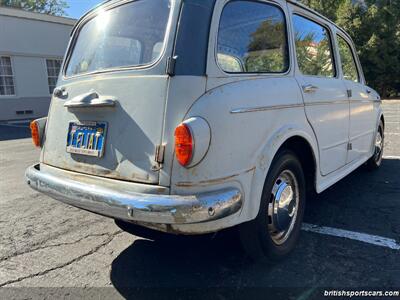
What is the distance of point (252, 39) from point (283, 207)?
1372mm

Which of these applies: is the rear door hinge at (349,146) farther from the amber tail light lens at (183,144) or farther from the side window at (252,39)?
the amber tail light lens at (183,144)

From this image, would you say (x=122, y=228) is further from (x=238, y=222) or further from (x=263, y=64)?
(x=263, y=64)

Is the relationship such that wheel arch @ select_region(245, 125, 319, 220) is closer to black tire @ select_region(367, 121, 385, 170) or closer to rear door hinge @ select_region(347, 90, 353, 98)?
rear door hinge @ select_region(347, 90, 353, 98)

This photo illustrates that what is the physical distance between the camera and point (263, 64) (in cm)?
297

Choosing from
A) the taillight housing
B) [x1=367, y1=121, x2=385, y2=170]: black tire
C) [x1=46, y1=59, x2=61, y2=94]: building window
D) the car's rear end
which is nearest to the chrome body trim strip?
the car's rear end

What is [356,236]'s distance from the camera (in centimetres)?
346

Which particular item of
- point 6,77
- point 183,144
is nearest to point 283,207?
point 183,144

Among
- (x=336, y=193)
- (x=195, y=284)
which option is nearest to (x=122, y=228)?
(x=195, y=284)

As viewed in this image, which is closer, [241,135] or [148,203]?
[148,203]

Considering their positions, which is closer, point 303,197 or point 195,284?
point 195,284

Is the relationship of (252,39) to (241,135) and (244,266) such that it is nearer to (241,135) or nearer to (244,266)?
(241,135)

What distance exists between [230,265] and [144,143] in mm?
1271

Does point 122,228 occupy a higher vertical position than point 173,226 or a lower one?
lower

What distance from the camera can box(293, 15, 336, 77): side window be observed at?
345 cm
